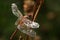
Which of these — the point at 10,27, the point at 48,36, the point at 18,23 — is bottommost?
the point at 48,36

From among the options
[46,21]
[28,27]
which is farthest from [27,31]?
[46,21]

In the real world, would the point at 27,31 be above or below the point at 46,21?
above

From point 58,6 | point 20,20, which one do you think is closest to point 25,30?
point 20,20

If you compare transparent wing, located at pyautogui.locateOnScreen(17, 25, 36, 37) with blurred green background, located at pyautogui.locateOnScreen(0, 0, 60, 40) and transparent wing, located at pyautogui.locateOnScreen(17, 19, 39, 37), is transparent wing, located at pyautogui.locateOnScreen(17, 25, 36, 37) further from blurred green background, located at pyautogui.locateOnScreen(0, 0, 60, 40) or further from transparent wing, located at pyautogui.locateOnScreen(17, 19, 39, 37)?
blurred green background, located at pyautogui.locateOnScreen(0, 0, 60, 40)

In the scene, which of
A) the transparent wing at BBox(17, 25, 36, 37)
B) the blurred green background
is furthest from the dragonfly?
the blurred green background

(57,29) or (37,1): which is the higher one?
(37,1)

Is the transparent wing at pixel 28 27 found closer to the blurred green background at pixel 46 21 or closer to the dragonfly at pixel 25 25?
the dragonfly at pixel 25 25

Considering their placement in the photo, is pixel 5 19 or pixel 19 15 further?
pixel 5 19

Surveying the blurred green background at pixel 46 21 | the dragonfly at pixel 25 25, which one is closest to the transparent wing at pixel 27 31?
the dragonfly at pixel 25 25

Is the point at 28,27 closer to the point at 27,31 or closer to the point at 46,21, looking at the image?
the point at 27,31

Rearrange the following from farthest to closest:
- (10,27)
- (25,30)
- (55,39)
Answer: (55,39), (10,27), (25,30)

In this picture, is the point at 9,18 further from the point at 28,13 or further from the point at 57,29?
the point at 28,13
